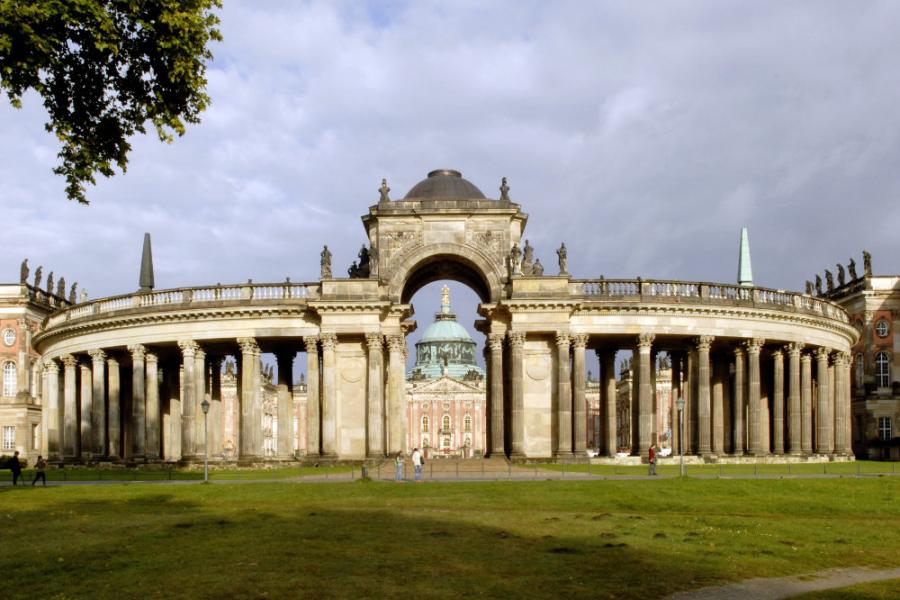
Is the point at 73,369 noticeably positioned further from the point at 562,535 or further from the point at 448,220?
the point at 562,535

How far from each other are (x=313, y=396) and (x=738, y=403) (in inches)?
1202

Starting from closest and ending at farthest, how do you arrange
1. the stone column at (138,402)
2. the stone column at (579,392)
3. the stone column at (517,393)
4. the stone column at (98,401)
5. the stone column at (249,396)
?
the stone column at (517,393) < the stone column at (579,392) < the stone column at (249,396) < the stone column at (138,402) < the stone column at (98,401)

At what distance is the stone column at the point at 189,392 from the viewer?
69.6 metres

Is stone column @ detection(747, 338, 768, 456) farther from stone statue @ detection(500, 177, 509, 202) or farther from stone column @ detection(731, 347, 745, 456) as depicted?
stone statue @ detection(500, 177, 509, 202)

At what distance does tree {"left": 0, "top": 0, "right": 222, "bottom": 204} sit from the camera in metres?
25.0

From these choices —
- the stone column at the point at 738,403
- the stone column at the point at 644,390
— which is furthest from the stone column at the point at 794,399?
the stone column at the point at 644,390

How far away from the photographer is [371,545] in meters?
24.9

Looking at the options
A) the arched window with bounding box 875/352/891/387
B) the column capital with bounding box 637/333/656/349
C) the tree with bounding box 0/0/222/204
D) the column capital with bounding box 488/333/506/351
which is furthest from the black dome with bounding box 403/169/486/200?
the arched window with bounding box 875/352/891/387

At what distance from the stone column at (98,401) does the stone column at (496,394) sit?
95.8 feet

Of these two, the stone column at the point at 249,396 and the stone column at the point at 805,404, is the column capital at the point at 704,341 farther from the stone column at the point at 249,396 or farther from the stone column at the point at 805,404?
A: the stone column at the point at 249,396

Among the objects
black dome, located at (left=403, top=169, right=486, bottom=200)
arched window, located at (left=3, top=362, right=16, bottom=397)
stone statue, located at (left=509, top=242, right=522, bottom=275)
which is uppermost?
black dome, located at (left=403, top=169, right=486, bottom=200)

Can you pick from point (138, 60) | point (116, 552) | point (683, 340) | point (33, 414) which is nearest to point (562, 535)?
point (116, 552)

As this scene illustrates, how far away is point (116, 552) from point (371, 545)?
612 cm

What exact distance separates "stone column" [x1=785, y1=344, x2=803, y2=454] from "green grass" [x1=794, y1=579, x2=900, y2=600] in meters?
54.7
